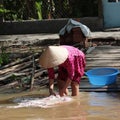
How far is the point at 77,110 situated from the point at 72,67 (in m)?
0.70

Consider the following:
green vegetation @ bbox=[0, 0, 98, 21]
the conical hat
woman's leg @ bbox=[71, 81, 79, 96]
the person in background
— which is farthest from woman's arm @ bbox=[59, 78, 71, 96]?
green vegetation @ bbox=[0, 0, 98, 21]

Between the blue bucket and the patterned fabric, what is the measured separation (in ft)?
1.81

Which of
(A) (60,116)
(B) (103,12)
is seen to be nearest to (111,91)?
(A) (60,116)

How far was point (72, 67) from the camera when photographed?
664 centimetres

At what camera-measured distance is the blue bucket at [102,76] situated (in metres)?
7.40

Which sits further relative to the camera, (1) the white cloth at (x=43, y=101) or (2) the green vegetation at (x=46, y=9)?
(2) the green vegetation at (x=46, y=9)

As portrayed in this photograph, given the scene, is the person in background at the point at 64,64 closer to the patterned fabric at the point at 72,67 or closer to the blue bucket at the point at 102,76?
the patterned fabric at the point at 72,67

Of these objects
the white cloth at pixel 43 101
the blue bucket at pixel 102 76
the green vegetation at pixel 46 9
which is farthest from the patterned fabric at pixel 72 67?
the green vegetation at pixel 46 9

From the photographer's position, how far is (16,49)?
13.0 metres

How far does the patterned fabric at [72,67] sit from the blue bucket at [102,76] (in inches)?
21.8

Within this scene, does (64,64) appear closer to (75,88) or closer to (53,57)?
(53,57)

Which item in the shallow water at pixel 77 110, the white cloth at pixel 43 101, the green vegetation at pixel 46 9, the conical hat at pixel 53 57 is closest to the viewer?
the shallow water at pixel 77 110

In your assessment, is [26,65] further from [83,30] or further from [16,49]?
[16,49]

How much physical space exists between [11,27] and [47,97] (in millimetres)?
10450
